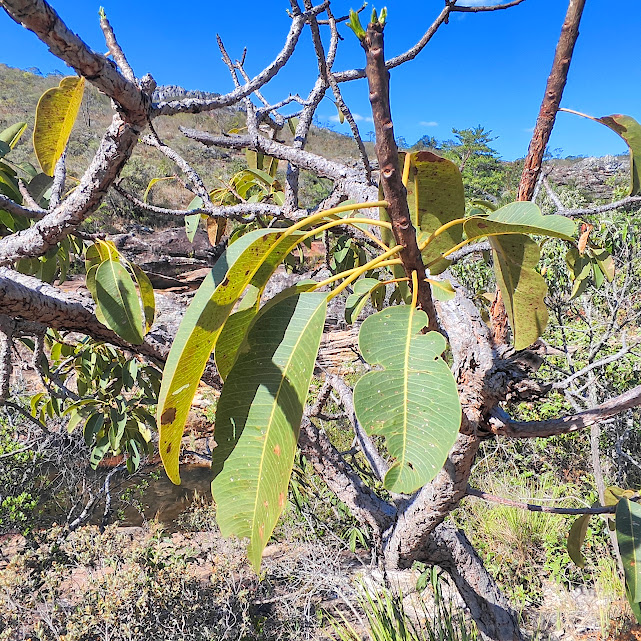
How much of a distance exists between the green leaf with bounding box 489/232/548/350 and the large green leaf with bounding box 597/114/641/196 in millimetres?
278

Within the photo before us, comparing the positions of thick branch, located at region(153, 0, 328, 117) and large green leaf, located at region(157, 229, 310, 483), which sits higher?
thick branch, located at region(153, 0, 328, 117)

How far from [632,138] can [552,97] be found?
0.19 meters

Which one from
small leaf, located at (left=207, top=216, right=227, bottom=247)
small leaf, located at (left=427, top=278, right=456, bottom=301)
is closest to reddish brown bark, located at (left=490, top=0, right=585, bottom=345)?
small leaf, located at (left=427, top=278, right=456, bottom=301)

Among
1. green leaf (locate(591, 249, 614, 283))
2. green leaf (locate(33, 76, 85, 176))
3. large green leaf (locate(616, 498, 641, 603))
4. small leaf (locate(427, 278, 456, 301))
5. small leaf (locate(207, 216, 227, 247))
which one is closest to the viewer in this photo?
small leaf (locate(427, 278, 456, 301))

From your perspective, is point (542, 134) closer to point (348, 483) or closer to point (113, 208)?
point (348, 483)

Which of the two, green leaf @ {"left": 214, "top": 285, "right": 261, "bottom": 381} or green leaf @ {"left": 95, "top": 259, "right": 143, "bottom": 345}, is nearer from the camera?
green leaf @ {"left": 214, "top": 285, "right": 261, "bottom": 381}

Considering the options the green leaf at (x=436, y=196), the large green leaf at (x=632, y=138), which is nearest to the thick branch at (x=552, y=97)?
the large green leaf at (x=632, y=138)

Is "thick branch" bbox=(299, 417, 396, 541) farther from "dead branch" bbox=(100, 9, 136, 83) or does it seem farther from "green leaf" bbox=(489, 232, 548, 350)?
"dead branch" bbox=(100, 9, 136, 83)

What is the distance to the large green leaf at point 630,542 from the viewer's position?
724 mm

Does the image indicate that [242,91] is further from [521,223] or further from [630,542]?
[630,542]

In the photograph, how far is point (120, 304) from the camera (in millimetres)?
788

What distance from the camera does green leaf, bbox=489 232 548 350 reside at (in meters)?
0.52

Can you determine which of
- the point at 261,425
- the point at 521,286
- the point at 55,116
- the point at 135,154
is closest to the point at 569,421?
the point at 521,286

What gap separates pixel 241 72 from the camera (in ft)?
4.96
